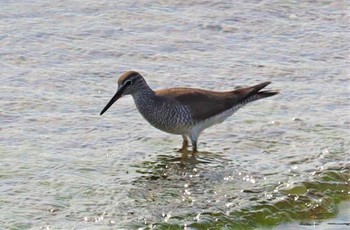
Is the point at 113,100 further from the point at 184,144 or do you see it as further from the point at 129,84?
the point at 184,144

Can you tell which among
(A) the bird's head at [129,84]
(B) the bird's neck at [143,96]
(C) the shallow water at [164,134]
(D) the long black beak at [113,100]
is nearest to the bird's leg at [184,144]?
(C) the shallow water at [164,134]

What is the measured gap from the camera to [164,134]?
1161cm

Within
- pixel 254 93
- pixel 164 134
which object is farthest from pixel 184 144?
pixel 254 93

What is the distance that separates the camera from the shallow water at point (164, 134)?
948 centimetres

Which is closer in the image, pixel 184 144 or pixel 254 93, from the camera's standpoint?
pixel 184 144

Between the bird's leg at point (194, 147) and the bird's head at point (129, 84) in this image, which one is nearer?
the bird's leg at point (194, 147)

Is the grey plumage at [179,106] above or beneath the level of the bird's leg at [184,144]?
above

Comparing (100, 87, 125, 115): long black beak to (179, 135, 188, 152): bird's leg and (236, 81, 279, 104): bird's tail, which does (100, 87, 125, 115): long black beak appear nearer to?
(179, 135, 188, 152): bird's leg

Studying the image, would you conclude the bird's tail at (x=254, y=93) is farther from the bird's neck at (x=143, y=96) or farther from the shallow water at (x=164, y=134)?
the bird's neck at (x=143, y=96)

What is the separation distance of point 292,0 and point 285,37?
5.68 ft

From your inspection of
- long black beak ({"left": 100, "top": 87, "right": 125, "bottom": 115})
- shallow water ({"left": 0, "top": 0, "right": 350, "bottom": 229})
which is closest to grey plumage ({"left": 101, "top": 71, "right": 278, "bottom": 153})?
long black beak ({"left": 100, "top": 87, "right": 125, "bottom": 115})

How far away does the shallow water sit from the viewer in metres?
9.48

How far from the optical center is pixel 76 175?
10.0m

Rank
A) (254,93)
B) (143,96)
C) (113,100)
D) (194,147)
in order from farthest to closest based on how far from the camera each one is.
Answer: (254,93) < (143,96) < (113,100) < (194,147)
